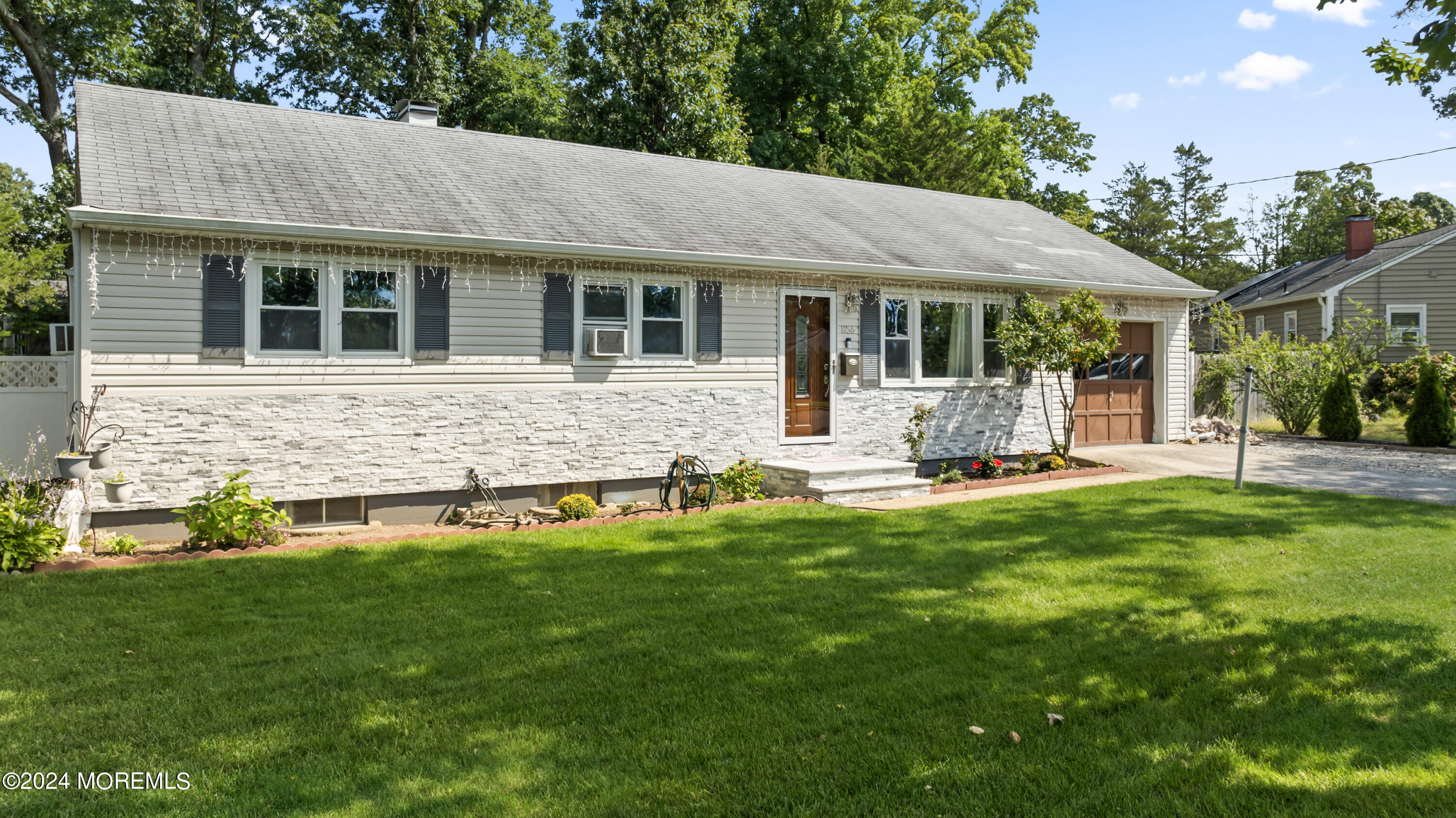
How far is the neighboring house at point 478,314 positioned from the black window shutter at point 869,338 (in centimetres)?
5

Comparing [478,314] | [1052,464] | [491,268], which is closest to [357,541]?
[478,314]

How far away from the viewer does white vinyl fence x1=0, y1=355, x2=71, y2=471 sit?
27.9ft

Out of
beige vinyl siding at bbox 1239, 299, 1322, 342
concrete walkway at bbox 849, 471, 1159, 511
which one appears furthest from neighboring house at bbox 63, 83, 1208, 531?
beige vinyl siding at bbox 1239, 299, 1322, 342

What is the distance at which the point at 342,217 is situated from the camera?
29.2ft

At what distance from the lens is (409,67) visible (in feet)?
79.6

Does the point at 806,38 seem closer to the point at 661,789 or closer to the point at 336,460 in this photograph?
the point at 336,460

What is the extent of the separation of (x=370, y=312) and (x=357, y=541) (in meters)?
2.55

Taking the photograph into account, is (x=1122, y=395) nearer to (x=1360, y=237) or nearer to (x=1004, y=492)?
(x=1004, y=492)

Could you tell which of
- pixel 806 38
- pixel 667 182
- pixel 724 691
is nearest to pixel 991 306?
pixel 667 182

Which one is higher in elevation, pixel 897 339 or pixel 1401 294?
pixel 1401 294

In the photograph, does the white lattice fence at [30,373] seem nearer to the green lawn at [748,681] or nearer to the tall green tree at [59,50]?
the green lawn at [748,681]

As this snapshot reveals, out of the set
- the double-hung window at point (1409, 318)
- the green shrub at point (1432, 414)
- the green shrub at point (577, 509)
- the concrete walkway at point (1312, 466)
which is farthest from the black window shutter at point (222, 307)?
the double-hung window at point (1409, 318)

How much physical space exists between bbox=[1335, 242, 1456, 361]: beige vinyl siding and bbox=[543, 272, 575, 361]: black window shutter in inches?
865

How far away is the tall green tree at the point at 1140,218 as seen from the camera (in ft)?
157
